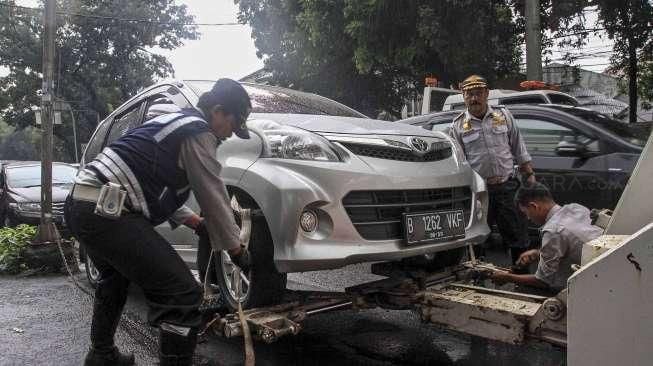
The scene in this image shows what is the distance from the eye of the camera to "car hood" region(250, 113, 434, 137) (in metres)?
3.39

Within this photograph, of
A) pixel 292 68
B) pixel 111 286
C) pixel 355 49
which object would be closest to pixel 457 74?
pixel 355 49

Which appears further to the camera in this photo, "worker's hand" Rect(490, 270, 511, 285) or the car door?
the car door

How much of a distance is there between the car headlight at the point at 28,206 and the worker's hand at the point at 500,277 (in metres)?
8.31

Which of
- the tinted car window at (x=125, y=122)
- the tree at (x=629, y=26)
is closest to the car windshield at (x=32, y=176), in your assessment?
the tinted car window at (x=125, y=122)

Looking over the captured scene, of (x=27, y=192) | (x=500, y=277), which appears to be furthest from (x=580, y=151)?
(x=27, y=192)

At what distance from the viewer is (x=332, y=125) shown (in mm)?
3502

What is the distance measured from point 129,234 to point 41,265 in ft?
14.6

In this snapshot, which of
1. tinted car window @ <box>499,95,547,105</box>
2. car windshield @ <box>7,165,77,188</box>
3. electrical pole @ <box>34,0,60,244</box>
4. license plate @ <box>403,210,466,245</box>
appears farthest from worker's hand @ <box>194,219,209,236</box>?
car windshield @ <box>7,165,77,188</box>

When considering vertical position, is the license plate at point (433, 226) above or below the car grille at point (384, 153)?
below

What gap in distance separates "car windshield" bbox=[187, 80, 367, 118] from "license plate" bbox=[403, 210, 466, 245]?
124 cm

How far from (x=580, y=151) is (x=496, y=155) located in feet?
4.65

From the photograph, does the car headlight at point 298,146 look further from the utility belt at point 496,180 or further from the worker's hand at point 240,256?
the utility belt at point 496,180

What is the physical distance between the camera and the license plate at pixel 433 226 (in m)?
3.19

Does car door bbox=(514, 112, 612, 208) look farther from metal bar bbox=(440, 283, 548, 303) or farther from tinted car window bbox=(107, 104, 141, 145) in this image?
tinted car window bbox=(107, 104, 141, 145)
